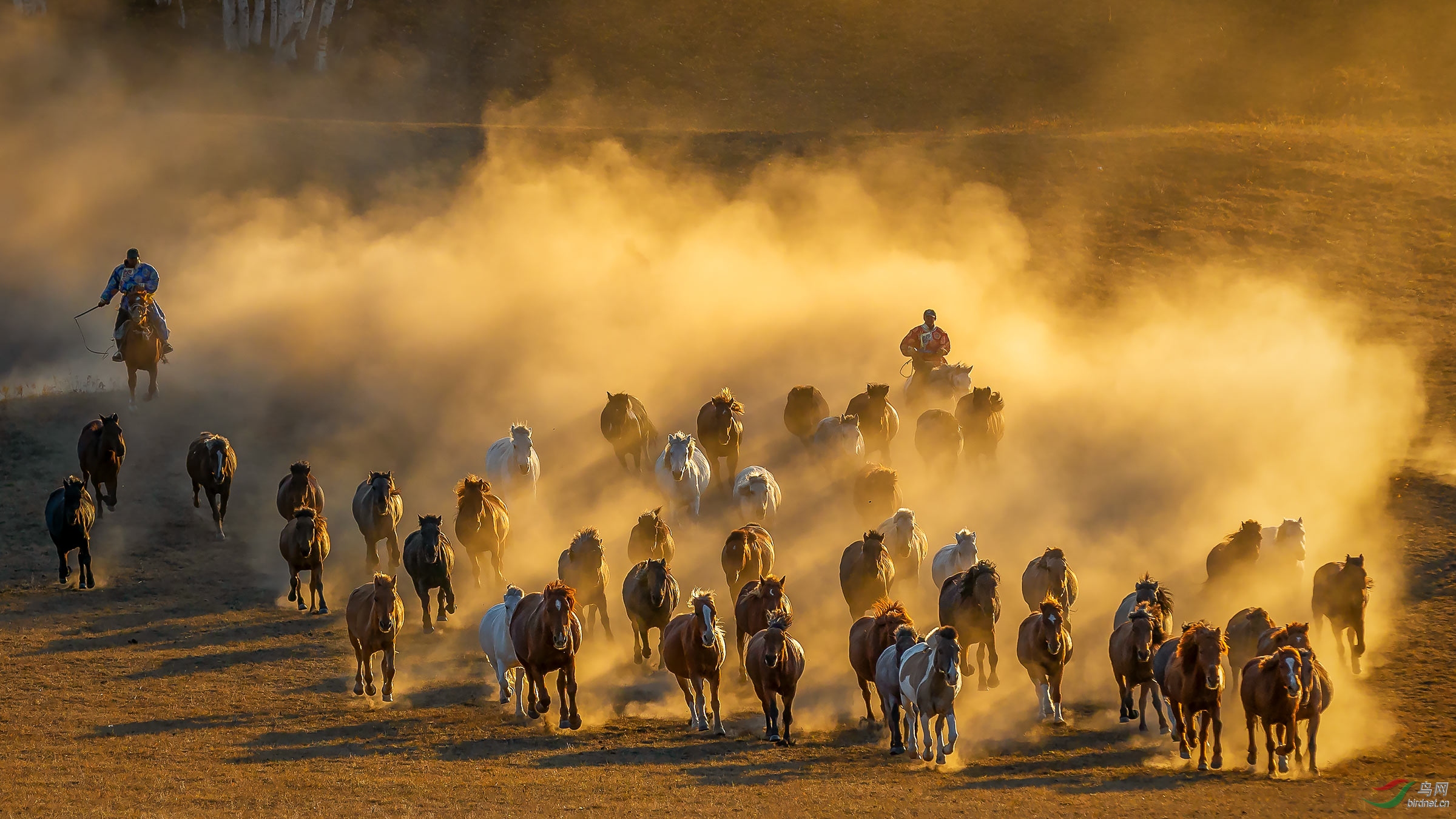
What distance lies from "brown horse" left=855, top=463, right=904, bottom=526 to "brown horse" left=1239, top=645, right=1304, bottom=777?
8.31 metres

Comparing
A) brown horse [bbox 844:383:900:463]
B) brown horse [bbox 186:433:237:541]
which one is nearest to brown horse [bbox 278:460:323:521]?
brown horse [bbox 186:433:237:541]

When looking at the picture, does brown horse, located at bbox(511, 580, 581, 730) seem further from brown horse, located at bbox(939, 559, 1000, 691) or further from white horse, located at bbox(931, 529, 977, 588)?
white horse, located at bbox(931, 529, 977, 588)

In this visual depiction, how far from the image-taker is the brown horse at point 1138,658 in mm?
17281

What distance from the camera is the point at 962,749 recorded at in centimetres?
1684

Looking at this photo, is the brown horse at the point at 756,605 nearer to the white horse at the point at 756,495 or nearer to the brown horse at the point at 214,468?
the white horse at the point at 756,495

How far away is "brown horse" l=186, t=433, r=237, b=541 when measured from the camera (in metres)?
23.2

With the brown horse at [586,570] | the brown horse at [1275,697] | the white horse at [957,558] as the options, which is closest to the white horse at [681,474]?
the brown horse at [586,570]

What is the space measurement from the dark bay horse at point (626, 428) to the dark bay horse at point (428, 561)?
6085 millimetres

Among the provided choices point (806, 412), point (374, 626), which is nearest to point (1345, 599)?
point (806, 412)

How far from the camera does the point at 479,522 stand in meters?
21.6

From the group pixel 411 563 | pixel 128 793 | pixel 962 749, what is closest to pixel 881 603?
pixel 962 749

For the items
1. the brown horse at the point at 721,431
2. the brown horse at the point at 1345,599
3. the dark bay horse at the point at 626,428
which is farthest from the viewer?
the dark bay horse at the point at 626,428

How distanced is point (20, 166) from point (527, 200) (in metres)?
15.9

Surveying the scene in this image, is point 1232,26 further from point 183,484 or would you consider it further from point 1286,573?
point 183,484
